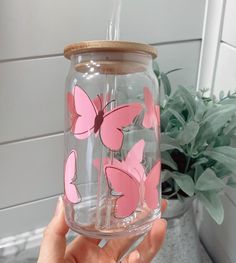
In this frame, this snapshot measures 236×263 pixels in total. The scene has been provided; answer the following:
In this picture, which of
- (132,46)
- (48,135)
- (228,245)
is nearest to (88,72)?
(132,46)

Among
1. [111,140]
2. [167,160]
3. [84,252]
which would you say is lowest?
[84,252]

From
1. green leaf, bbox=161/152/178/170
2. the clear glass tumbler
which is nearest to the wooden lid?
the clear glass tumbler

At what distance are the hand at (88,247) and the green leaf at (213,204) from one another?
0.23 ft

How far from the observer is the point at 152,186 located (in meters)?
0.39

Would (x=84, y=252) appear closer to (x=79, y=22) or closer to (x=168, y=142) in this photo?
(x=168, y=142)

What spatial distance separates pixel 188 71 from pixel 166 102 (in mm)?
148

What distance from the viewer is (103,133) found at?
35 centimetres

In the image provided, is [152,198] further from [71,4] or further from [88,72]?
[71,4]

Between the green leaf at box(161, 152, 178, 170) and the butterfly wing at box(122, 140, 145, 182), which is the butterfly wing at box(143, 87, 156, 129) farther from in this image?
the green leaf at box(161, 152, 178, 170)

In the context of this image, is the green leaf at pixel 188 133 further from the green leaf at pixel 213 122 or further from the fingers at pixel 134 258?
the fingers at pixel 134 258

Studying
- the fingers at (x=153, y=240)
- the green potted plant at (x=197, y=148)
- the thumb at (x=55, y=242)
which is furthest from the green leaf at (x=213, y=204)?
the thumb at (x=55, y=242)

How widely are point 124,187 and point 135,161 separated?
0.04m

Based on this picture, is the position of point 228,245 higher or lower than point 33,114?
lower

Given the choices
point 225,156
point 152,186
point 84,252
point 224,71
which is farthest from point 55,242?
point 224,71
